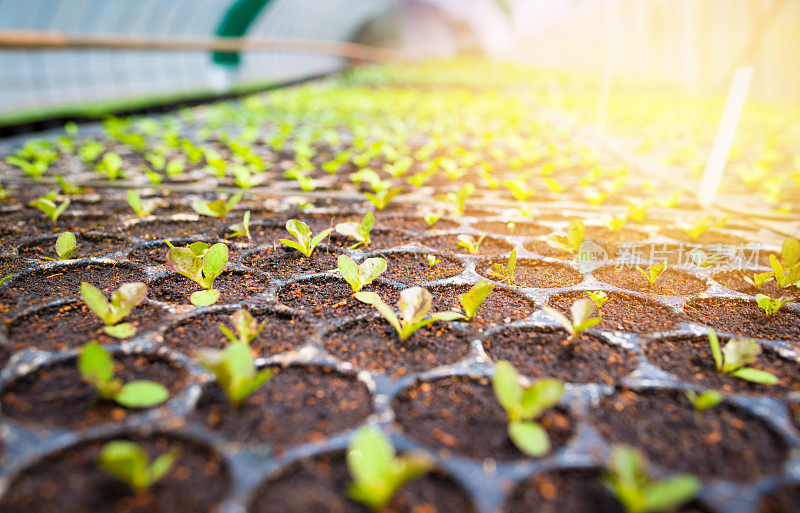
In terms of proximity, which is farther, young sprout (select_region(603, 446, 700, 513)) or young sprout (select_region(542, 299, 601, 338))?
young sprout (select_region(542, 299, 601, 338))

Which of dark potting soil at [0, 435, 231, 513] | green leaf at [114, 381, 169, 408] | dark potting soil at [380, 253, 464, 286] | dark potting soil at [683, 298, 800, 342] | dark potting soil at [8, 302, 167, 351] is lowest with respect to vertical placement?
dark potting soil at [683, 298, 800, 342]

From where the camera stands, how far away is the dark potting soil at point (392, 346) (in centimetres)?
96

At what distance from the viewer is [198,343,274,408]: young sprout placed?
761 mm

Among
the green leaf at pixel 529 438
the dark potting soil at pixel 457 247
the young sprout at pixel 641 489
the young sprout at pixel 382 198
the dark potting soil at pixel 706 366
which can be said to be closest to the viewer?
the young sprout at pixel 641 489

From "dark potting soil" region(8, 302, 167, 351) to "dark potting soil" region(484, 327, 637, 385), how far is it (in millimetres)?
747

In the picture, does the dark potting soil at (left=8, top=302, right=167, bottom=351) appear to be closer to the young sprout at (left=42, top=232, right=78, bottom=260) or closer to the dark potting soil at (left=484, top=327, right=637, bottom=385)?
the young sprout at (left=42, top=232, right=78, bottom=260)

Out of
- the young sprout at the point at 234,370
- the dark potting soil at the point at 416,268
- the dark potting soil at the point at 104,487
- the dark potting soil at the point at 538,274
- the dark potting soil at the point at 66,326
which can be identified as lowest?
the dark potting soil at the point at 538,274

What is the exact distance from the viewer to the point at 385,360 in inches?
38.3

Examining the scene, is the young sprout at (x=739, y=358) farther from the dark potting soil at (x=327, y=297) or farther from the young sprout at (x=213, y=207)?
the young sprout at (x=213, y=207)

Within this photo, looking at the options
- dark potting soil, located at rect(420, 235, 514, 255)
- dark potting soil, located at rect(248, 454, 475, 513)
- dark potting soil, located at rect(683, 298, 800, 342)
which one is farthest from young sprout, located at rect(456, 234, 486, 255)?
dark potting soil, located at rect(248, 454, 475, 513)

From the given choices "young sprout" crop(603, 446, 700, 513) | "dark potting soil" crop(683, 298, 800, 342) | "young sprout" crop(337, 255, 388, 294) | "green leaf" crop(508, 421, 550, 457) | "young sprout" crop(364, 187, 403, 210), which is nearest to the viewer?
"young sprout" crop(603, 446, 700, 513)

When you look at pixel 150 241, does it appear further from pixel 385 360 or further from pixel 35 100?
pixel 35 100

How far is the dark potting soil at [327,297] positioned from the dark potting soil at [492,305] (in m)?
0.12

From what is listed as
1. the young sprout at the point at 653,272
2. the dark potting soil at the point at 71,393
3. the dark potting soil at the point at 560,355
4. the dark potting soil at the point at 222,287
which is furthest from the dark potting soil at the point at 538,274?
the dark potting soil at the point at 71,393
